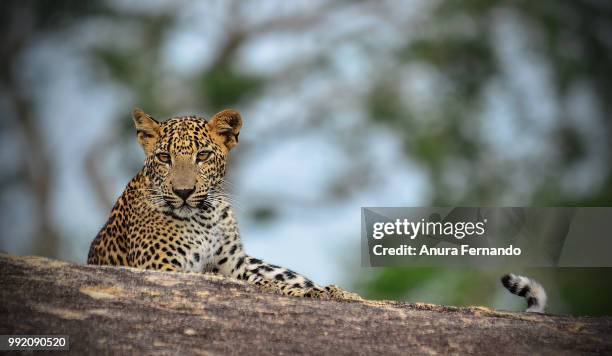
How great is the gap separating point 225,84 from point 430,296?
6112 millimetres

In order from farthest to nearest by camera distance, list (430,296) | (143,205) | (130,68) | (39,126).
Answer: (130,68)
(39,126)
(430,296)
(143,205)

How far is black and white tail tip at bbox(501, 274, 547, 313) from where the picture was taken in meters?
7.01

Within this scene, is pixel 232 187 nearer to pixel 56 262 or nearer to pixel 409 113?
pixel 56 262

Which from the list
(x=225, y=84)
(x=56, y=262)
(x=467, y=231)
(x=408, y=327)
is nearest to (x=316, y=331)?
(x=408, y=327)

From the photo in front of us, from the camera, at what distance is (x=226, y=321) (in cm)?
594

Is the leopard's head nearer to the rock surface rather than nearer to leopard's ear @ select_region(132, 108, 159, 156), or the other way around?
leopard's ear @ select_region(132, 108, 159, 156)

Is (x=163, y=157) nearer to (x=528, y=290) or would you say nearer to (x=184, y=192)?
(x=184, y=192)

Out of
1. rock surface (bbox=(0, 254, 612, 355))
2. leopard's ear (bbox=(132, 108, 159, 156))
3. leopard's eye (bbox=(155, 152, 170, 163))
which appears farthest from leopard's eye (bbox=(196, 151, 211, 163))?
rock surface (bbox=(0, 254, 612, 355))

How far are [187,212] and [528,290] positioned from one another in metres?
1.98

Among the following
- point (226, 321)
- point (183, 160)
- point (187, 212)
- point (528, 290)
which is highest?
point (183, 160)

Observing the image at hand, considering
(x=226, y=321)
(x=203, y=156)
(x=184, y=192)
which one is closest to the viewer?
(x=226, y=321)

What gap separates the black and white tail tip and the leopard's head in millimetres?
1719

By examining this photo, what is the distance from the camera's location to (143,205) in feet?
23.4

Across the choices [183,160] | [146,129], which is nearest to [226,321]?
[183,160]
